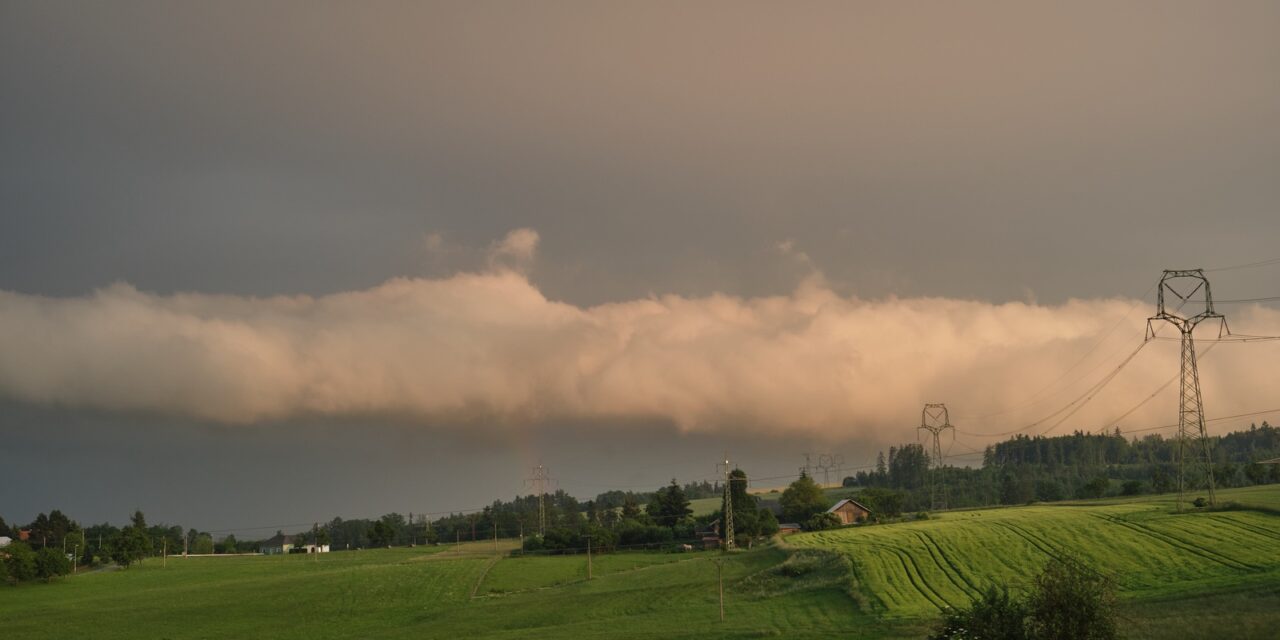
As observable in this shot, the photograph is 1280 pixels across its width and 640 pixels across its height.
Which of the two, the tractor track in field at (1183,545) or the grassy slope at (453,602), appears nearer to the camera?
the tractor track in field at (1183,545)

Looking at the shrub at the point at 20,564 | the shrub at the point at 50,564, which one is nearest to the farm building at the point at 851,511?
the shrub at the point at 50,564

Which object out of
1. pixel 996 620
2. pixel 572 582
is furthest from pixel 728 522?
pixel 996 620

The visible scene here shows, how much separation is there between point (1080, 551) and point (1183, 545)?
29.5ft

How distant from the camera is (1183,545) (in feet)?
293

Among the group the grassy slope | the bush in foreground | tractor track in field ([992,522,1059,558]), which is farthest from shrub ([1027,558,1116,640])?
tractor track in field ([992,522,1059,558])

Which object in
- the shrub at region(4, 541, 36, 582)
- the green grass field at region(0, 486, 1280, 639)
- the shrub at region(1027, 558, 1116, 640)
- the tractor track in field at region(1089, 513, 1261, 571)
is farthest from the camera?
the shrub at region(4, 541, 36, 582)

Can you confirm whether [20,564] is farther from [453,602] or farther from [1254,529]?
[1254,529]

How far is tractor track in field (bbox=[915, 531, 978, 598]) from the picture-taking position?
3342 inches

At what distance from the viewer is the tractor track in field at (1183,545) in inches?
3113

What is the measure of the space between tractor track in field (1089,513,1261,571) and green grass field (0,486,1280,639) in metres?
0.24

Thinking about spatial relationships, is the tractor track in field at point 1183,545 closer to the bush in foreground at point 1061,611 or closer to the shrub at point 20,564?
the bush in foreground at point 1061,611

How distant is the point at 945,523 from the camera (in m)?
125

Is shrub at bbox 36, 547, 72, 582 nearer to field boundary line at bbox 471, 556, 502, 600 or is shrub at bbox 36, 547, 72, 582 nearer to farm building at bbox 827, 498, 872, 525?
field boundary line at bbox 471, 556, 502, 600

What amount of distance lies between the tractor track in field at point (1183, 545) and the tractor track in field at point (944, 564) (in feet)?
66.0
